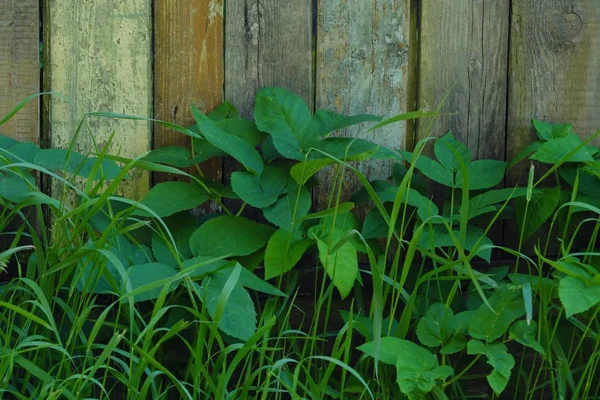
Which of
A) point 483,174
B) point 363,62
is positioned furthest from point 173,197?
point 483,174

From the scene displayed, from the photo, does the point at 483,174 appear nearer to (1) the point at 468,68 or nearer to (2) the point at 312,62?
(1) the point at 468,68

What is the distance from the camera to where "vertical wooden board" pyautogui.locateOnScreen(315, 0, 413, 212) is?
7.85ft

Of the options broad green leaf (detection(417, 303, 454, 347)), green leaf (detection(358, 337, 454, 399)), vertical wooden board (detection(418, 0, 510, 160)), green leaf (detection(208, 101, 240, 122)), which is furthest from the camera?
vertical wooden board (detection(418, 0, 510, 160))

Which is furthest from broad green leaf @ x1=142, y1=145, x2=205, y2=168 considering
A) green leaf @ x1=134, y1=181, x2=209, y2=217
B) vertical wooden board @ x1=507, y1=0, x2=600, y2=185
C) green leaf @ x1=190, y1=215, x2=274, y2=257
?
vertical wooden board @ x1=507, y1=0, x2=600, y2=185

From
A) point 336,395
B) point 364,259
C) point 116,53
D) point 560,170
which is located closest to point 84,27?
point 116,53

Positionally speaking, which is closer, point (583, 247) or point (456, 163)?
point (456, 163)

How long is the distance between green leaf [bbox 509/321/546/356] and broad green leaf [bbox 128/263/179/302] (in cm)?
74

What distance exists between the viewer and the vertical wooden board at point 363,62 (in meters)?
2.39

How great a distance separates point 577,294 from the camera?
5.96ft

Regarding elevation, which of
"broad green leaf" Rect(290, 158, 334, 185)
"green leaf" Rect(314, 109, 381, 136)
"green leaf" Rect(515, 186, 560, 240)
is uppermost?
"green leaf" Rect(314, 109, 381, 136)

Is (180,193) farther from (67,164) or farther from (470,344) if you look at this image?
(470,344)

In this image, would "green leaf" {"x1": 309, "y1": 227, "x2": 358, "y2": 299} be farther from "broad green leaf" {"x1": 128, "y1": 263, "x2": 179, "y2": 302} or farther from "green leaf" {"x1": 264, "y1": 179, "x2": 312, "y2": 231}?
"broad green leaf" {"x1": 128, "y1": 263, "x2": 179, "y2": 302}

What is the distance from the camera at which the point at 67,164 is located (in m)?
2.04

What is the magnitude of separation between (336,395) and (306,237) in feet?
1.32
